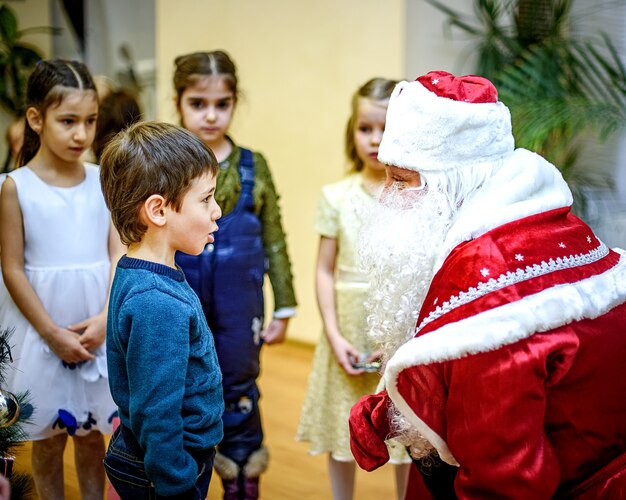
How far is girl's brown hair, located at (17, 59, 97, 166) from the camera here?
7.80 feet

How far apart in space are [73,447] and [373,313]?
1.22m

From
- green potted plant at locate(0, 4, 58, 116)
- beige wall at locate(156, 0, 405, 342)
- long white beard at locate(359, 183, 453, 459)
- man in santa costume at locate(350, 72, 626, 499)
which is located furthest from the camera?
green potted plant at locate(0, 4, 58, 116)

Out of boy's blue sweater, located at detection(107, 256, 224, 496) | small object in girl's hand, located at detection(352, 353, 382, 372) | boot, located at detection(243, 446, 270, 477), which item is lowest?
boot, located at detection(243, 446, 270, 477)

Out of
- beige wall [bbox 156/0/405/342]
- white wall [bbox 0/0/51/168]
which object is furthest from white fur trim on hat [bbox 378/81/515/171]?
white wall [bbox 0/0/51/168]

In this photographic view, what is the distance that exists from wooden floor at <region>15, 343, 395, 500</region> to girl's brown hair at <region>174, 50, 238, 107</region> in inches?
48.4

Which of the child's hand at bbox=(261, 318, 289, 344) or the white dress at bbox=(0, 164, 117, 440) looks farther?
the child's hand at bbox=(261, 318, 289, 344)

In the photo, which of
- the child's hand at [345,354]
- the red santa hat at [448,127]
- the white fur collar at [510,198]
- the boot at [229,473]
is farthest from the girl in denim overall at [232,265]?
the white fur collar at [510,198]

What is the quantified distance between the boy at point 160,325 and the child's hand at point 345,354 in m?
0.96

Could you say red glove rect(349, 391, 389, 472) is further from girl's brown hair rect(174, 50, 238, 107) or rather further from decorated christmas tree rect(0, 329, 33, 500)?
girl's brown hair rect(174, 50, 238, 107)

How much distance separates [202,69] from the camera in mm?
2623

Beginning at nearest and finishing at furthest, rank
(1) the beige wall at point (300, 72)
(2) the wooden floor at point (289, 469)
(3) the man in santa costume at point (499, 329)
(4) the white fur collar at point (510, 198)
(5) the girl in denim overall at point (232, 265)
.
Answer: (3) the man in santa costume at point (499, 329) → (4) the white fur collar at point (510, 198) → (5) the girl in denim overall at point (232, 265) → (2) the wooden floor at point (289, 469) → (1) the beige wall at point (300, 72)

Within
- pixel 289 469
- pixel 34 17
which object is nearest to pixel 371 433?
pixel 289 469

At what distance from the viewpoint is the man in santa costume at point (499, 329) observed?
143cm

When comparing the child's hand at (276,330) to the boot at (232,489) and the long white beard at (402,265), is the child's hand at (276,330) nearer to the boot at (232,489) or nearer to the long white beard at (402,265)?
the boot at (232,489)
